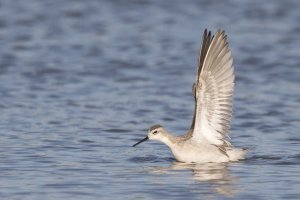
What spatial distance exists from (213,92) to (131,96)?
456cm

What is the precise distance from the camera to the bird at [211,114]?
1233 centimetres

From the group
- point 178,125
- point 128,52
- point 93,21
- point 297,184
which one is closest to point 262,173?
point 297,184

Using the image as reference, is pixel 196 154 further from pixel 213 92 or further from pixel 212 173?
pixel 213 92

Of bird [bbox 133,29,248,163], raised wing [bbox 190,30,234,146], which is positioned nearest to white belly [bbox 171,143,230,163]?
bird [bbox 133,29,248,163]

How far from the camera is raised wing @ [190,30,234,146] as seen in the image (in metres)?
12.3

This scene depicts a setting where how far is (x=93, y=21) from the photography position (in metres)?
23.8

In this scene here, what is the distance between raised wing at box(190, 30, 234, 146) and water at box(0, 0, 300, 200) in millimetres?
543

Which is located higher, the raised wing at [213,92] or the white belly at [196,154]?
the raised wing at [213,92]

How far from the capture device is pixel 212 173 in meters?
11.9

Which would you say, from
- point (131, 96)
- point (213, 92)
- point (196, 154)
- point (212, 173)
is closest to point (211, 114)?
point (213, 92)

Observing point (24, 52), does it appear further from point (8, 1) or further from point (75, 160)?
point (75, 160)

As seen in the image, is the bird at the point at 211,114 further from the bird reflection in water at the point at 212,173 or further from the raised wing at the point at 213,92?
the bird reflection in water at the point at 212,173

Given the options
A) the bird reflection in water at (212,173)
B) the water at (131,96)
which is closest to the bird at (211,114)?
the bird reflection in water at (212,173)

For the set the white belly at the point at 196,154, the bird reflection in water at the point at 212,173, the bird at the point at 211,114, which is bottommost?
the bird reflection in water at the point at 212,173
